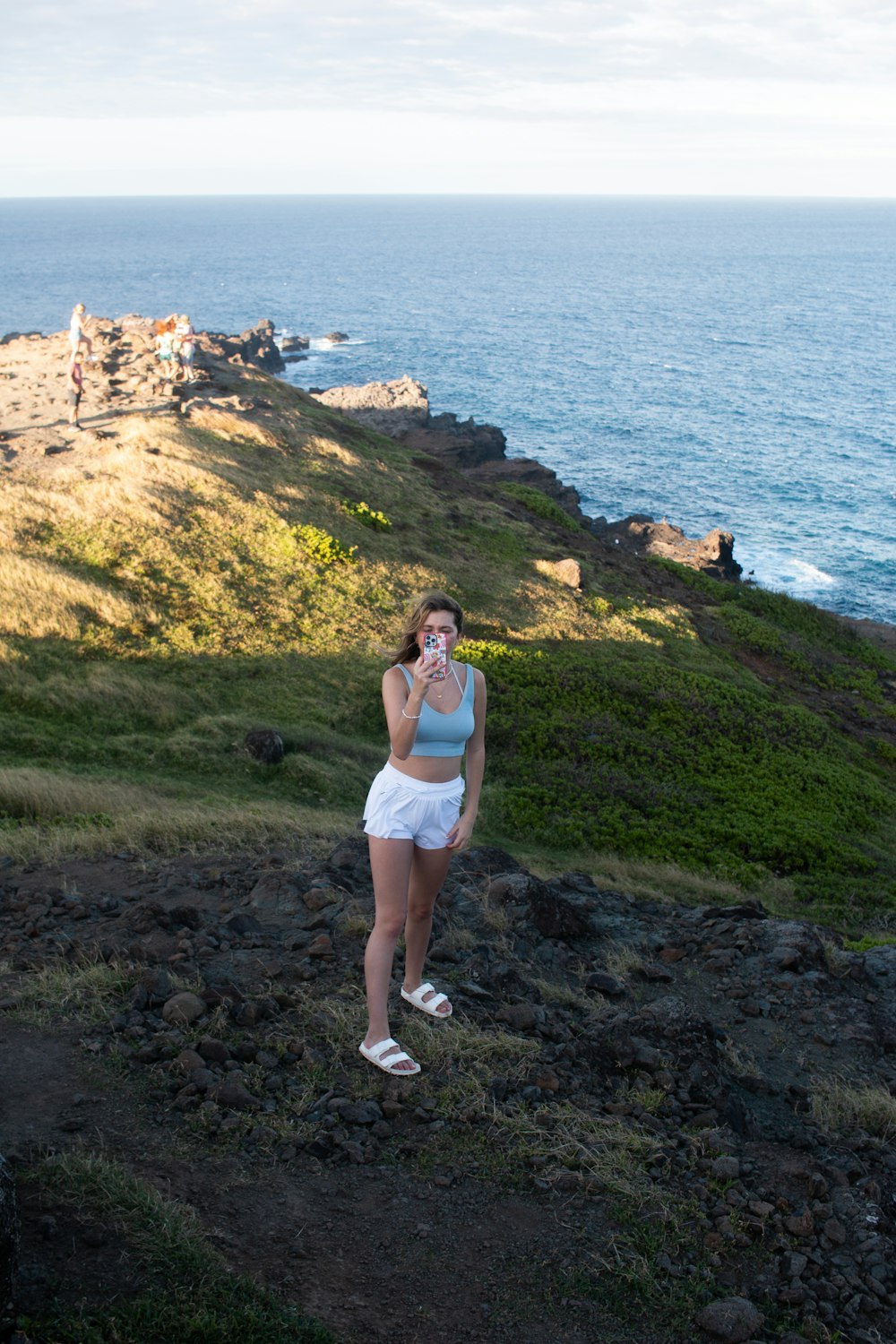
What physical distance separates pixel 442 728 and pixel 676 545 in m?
35.3

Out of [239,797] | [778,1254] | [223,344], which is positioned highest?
[223,344]

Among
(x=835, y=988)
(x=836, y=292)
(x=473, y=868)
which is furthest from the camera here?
(x=836, y=292)

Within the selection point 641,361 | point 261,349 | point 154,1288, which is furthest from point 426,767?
point 641,361

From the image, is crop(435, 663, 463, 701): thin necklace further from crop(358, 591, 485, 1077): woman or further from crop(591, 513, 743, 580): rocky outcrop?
crop(591, 513, 743, 580): rocky outcrop

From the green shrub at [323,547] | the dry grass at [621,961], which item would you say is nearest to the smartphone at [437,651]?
the dry grass at [621,961]

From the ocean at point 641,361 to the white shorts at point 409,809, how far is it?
126 feet

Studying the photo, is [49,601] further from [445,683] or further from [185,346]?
[185,346]

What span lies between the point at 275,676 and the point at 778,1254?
13860 millimetres

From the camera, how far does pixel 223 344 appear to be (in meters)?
47.4

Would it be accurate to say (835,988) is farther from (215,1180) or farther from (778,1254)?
(215,1180)

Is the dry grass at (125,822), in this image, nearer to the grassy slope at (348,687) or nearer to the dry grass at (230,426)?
the grassy slope at (348,687)

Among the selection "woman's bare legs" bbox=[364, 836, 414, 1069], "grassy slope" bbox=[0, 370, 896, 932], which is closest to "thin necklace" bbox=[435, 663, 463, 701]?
"woman's bare legs" bbox=[364, 836, 414, 1069]

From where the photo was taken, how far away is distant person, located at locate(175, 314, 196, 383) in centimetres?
3089

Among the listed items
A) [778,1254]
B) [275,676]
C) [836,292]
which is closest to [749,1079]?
[778,1254]
